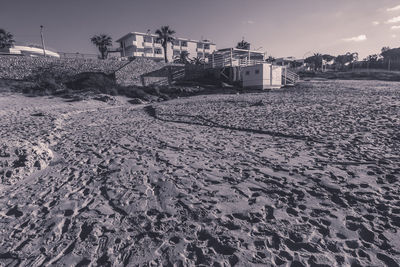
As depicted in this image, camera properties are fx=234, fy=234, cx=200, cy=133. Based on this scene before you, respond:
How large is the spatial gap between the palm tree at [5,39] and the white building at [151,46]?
20.1m

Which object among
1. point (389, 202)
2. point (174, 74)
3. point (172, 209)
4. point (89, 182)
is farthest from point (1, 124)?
point (174, 74)

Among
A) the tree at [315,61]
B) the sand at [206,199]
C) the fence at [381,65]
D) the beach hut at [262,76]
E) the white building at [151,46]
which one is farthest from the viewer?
the tree at [315,61]

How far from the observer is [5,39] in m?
39.1

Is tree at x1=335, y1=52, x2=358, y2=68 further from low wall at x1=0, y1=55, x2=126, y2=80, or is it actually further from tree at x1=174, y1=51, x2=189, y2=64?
low wall at x1=0, y1=55, x2=126, y2=80

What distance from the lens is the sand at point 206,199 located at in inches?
120

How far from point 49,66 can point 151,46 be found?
37.4m

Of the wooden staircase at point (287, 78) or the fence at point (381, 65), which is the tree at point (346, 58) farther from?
the wooden staircase at point (287, 78)

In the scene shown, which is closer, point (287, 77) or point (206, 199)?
point (206, 199)

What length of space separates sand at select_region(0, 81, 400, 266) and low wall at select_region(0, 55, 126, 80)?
20.4 m

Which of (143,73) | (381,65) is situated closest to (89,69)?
(143,73)

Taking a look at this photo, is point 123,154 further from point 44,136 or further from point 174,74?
point 174,74

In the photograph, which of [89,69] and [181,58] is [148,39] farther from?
[89,69]

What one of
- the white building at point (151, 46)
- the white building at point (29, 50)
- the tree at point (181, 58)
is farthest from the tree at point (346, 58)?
the white building at point (29, 50)

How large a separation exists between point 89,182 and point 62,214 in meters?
1.22
